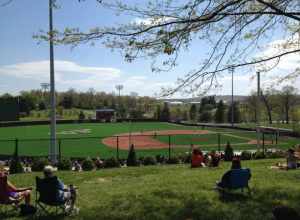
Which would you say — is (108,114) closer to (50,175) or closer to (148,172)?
(148,172)

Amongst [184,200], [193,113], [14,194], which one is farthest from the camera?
[193,113]

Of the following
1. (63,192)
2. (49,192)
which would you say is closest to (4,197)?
(49,192)

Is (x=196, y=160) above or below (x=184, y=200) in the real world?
below

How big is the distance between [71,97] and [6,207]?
482 feet

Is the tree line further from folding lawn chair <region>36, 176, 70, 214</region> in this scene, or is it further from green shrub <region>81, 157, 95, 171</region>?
folding lawn chair <region>36, 176, 70, 214</region>

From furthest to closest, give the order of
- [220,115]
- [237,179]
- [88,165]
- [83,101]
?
[83,101], [220,115], [88,165], [237,179]

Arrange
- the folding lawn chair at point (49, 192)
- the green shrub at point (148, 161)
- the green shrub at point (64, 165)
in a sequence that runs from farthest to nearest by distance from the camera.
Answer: the green shrub at point (148, 161)
the green shrub at point (64, 165)
the folding lawn chair at point (49, 192)

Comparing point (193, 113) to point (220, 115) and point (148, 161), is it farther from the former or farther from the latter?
point (148, 161)

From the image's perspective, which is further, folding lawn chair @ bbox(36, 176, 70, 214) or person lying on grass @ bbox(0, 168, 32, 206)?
person lying on grass @ bbox(0, 168, 32, 206)

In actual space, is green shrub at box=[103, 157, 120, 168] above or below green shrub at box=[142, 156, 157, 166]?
above

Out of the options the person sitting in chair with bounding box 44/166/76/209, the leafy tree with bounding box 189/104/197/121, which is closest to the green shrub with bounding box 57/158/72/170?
the person sitting in chair with bounding box 44/166/76/209

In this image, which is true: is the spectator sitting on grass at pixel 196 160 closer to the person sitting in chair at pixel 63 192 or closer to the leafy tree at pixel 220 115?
the person sitting in chair at pixel 63 192

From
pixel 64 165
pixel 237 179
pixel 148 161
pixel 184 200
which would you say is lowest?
pixel 148 161

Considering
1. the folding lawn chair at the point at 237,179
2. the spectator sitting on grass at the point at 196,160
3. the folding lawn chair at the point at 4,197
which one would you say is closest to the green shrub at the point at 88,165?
the spectator sitting on grass at the point at 196,160
